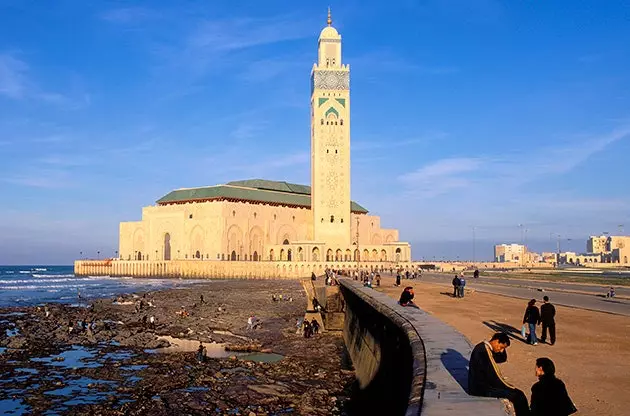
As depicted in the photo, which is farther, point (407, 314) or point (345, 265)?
point (345, 265)

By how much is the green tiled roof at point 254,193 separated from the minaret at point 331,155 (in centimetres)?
1602

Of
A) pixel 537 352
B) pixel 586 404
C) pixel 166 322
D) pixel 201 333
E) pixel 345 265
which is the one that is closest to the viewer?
pixel 586 404

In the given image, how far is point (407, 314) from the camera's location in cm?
1551

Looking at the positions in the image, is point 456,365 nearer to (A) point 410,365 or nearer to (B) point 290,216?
(A) point 410,365

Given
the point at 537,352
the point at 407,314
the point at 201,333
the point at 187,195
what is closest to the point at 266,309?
the point at 201,333

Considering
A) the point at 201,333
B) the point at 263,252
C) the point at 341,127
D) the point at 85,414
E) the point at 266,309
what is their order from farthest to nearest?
the point at 263,252, the point at 341,127, the point at 266,309, the point at 201,333, the point at 85,414

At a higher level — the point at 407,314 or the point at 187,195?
the point at 187,195

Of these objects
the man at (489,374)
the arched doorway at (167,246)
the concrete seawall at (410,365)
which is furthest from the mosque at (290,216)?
the man at (489,374)

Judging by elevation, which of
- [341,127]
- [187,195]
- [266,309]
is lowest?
[266,309]

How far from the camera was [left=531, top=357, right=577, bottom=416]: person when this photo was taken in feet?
18.9

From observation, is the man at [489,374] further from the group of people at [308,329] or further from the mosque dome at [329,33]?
the mosque dome at [329,33]

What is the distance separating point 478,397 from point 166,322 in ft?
94.1

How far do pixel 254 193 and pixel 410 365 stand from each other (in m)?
97.2

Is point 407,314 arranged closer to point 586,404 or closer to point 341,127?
point 586,404
